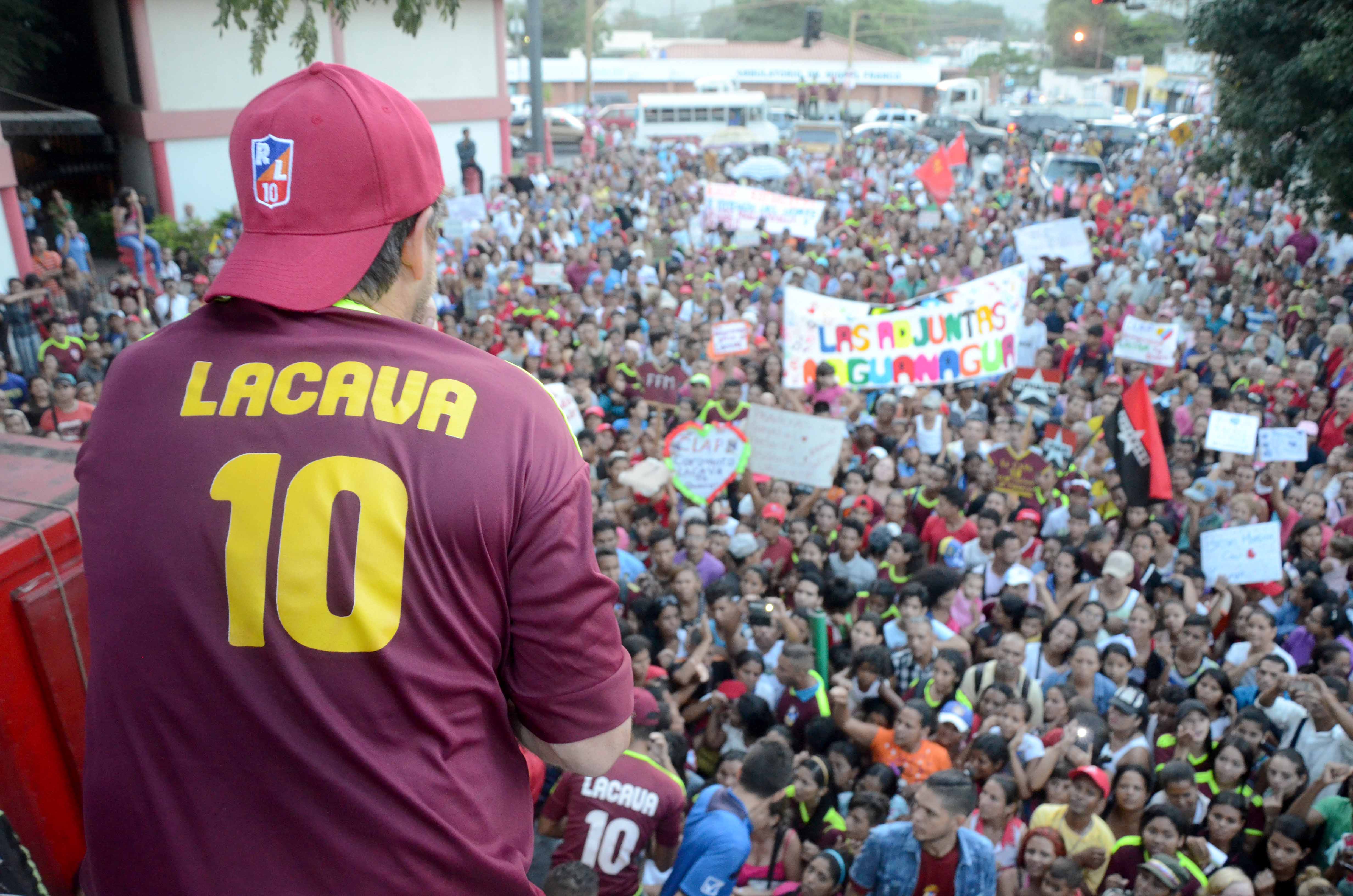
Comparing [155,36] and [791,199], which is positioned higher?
[155,36]

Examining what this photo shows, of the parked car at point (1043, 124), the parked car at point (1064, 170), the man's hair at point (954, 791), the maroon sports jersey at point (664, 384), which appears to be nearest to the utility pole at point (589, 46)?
the parked car at point (1043, 124)

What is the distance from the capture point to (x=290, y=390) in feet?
3.69

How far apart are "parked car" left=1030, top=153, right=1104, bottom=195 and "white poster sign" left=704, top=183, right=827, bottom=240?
936cm

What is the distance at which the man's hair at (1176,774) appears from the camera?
486cm

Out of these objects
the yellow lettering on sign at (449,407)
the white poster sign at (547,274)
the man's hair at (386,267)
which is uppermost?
the man's hair at (386,267)

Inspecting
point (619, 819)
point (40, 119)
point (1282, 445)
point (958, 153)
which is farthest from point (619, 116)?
point (619, 819)

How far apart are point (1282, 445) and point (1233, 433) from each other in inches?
15.9

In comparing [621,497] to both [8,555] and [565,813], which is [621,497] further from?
[8,555]

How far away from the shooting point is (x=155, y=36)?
57.4ft

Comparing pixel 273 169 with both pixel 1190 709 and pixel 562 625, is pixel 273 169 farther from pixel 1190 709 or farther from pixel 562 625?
pixel 1190 709

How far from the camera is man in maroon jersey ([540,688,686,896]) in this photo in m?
4.15

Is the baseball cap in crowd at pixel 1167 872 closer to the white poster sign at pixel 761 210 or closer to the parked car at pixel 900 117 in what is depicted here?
the white poster sign at pixel 761 210

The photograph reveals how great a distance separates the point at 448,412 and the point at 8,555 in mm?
1697

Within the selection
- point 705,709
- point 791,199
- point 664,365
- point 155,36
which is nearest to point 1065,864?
point 705,709
